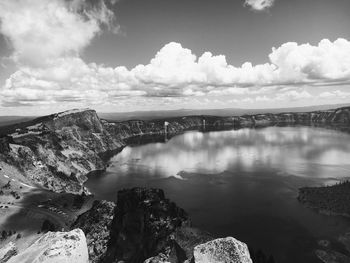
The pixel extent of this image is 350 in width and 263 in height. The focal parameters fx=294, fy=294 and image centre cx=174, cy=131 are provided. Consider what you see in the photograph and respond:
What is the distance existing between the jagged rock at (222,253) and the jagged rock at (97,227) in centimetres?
9035

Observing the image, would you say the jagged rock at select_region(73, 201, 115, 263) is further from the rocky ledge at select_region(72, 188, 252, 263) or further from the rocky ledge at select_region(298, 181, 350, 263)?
the rocky ledge at select_region(298, 181, 350, 263)

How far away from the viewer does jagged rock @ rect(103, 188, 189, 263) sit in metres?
127

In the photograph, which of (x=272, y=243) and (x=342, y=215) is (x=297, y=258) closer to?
(x=272, y=243)

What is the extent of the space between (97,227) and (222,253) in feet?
351

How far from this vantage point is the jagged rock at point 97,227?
132 meters

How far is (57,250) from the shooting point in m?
46.2

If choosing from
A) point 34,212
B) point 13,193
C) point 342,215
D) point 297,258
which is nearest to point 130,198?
point 34,212

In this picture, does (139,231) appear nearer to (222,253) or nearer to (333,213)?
(222,253)

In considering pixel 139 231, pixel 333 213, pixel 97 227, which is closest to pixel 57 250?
pixel 139 231

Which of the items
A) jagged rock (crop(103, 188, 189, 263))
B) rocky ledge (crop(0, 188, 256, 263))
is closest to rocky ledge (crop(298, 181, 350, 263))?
rocky ledge (crop(0, 188, 256, 263))

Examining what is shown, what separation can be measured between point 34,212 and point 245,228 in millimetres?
122238

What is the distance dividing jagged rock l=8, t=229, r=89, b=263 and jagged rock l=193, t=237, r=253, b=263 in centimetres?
2015

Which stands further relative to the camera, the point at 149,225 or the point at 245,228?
the point at 245,228

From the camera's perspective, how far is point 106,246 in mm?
135000
